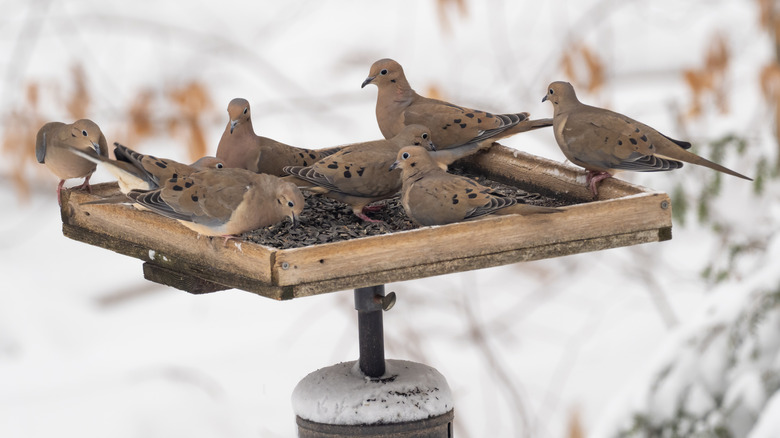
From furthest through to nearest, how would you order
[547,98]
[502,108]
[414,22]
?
1. [414,22]
2. [502,108]
3. [547,98]

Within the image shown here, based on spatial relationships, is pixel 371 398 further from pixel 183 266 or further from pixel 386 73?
pixel 386 73

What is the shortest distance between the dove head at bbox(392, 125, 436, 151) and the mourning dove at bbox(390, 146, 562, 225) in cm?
34

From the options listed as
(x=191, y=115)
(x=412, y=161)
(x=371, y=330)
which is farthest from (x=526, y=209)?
(x=191, y=115)

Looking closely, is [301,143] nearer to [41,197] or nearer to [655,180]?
[41,197]

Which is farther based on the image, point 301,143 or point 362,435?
point 301,143

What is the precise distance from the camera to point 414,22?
28.3 feet

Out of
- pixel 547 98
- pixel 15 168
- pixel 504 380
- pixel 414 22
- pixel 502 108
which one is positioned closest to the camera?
pixel 547 98

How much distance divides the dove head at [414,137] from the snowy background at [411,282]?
130cm

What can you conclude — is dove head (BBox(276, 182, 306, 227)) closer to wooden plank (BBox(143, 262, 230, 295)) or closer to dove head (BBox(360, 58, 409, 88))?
wooden plank (BBox(143, 262, 230, 295))

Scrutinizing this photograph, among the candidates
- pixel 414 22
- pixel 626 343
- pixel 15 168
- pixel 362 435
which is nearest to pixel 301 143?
pixel 414 22

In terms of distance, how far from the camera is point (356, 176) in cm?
320

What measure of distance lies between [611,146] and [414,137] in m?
0.59

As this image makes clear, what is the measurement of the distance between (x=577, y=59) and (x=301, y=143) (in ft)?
9.48

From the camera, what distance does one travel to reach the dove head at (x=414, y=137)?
3412 mm
